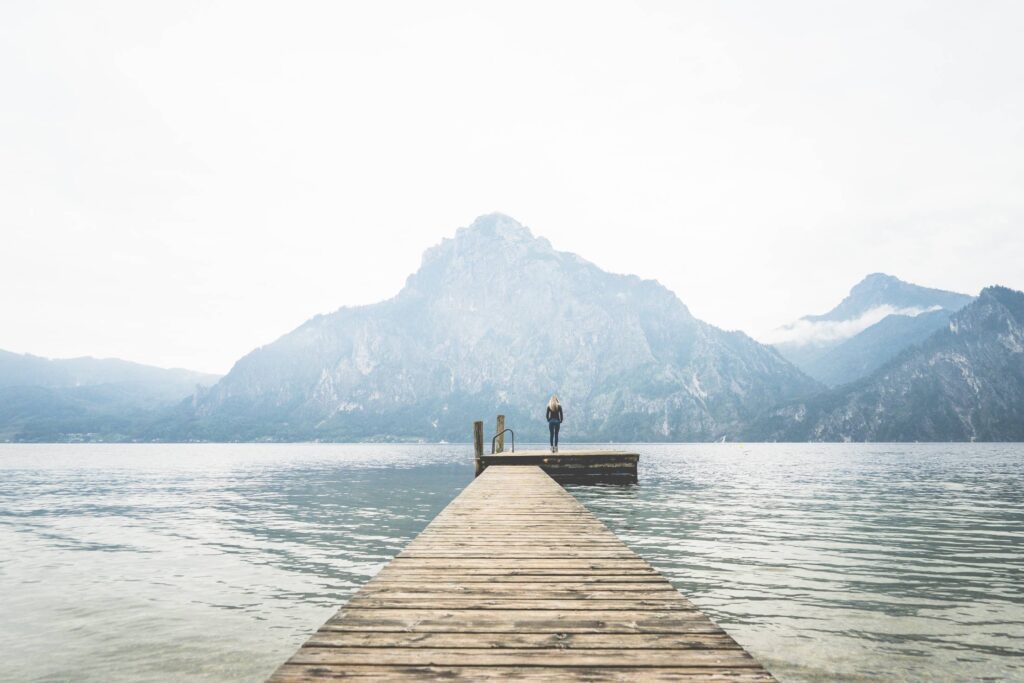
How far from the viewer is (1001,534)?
23.4m

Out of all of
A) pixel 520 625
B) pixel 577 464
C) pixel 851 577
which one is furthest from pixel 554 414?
pixel 520 625

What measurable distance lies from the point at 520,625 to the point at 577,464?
107ft

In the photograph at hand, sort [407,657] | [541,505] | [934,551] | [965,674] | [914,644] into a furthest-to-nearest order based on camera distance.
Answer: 1. [934,551]
2. [541,505]
3. [914,644]
4. [965,674]
5. [407,657]

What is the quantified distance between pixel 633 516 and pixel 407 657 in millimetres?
23848

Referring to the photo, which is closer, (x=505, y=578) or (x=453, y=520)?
(x=505, y=578)

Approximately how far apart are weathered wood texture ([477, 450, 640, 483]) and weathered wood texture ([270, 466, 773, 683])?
26365 mm

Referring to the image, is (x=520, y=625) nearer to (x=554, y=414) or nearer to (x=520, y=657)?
(x=520, y=657)

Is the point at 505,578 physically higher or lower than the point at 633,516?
higher

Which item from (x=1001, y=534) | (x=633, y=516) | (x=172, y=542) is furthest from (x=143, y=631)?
(x=1001, y=534)

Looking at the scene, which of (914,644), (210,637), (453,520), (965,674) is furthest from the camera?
(453,520)

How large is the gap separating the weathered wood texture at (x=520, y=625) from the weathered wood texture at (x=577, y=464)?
2636 cm

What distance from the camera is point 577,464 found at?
37.8 meters

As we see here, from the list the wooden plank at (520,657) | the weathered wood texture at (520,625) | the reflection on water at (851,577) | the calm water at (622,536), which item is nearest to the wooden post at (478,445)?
the calm water at (622,536)

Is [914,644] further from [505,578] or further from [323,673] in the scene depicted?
[323,673]
